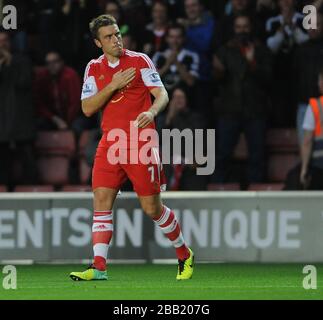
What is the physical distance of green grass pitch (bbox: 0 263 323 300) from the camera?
825 centimetres

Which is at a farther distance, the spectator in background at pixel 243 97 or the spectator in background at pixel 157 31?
the spectator in background at pixel 157 31

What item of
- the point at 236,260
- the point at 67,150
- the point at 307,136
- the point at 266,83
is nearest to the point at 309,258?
the point at 236,260

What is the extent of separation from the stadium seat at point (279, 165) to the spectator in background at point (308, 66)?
1.25ft

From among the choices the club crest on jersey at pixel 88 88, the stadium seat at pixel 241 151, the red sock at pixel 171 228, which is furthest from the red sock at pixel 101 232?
the stadium seat at pixel 241 151

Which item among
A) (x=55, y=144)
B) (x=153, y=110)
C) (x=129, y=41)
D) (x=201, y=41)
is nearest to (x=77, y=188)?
(x=55, y=144)

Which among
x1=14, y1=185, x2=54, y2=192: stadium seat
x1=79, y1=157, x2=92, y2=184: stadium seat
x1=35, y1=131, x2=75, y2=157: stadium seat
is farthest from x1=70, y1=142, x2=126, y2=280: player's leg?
x1=35, y1=131, x2=75, y2=157: stadium seat

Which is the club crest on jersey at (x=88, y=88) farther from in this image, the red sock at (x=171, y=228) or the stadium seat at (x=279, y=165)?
the stadium seat at (x=279, y=165)

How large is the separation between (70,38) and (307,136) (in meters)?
3.21

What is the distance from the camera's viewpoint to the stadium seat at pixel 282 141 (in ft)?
44.6

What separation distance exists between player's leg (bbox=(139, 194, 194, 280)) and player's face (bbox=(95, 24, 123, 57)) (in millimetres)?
1169

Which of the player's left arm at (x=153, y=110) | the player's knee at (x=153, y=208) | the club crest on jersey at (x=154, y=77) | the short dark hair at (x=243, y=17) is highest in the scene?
the short dark hair at (x=243, y=17)

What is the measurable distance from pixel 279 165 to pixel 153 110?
4.97 meters

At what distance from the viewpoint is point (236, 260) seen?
39.3ft

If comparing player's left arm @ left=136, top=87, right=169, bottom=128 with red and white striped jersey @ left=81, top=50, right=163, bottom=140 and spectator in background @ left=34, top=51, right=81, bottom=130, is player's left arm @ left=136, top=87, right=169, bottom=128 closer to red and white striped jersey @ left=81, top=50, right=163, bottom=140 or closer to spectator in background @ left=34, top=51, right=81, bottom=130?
red and white striped jersey @ left=81, top=50, right=163, bottom=140
